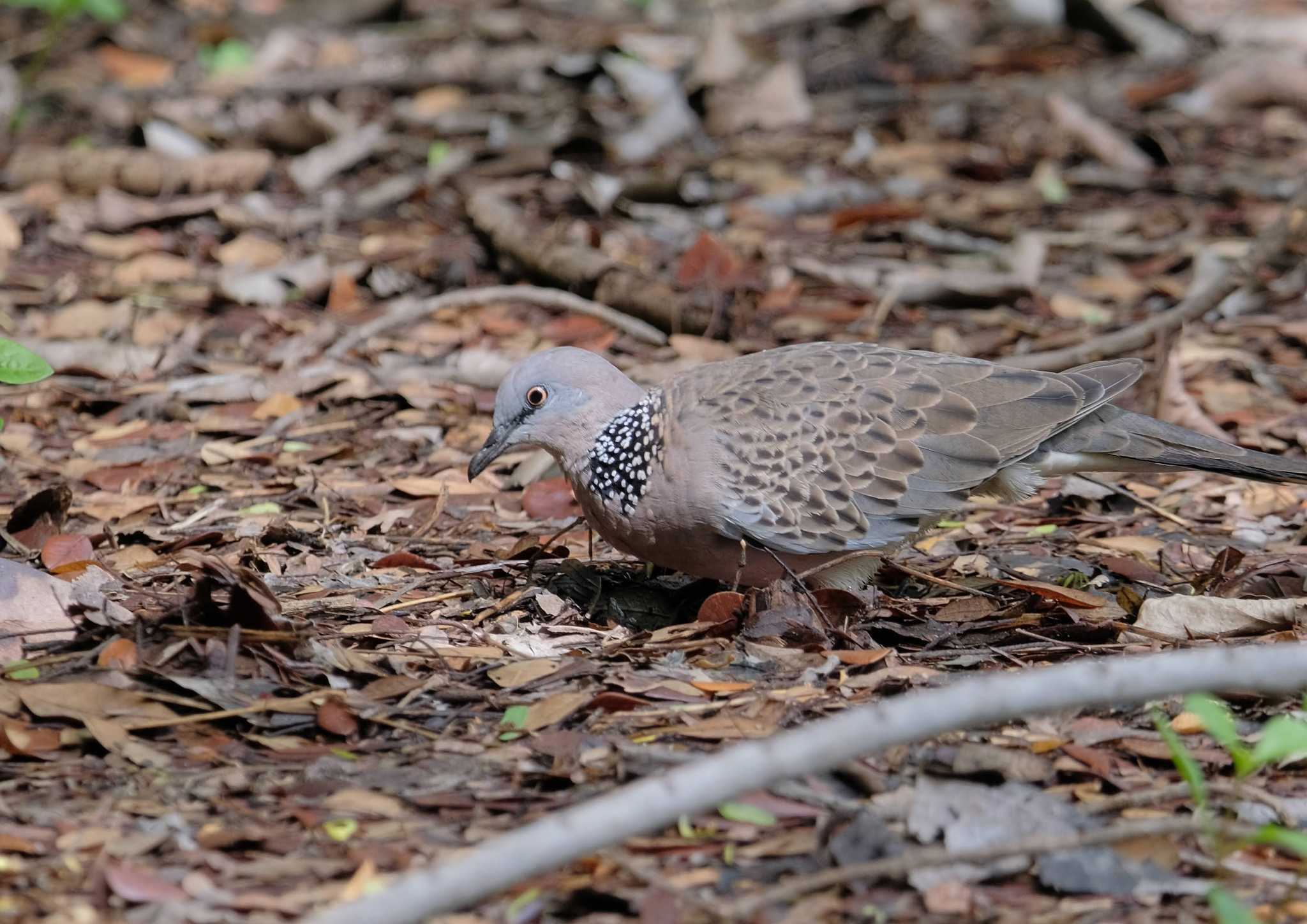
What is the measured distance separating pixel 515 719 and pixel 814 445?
57.8 inches

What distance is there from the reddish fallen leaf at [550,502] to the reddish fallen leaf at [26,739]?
7.65ft

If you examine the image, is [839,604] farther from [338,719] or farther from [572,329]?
[572,329]

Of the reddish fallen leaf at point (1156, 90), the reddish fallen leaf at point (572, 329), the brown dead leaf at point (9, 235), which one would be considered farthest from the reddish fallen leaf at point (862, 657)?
the reddish fallen leaf at point (1156, 90)

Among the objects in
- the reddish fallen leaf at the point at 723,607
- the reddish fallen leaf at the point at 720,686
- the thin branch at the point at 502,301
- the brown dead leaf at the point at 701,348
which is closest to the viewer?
the reddish fallen leaf at the point at 720,686

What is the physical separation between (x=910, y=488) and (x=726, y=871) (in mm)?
1889

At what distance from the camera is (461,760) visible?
3.58 meters

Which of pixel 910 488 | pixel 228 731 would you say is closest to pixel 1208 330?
pixel 910 488

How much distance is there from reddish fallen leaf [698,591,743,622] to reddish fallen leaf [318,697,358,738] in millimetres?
1159

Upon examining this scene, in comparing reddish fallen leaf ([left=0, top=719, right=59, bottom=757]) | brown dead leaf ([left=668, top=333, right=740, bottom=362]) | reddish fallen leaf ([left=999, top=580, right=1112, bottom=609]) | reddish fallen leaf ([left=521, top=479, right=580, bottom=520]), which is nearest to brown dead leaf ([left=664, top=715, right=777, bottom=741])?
reddish fallen leaf ([left=999, top=580, right=1112, bottom=609])

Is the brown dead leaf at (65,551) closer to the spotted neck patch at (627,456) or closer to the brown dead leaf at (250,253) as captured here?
the spotted neck patch at (627,456)

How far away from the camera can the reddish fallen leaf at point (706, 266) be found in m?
7.10

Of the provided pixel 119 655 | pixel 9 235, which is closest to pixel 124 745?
pixel 119 655

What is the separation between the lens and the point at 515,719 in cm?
375

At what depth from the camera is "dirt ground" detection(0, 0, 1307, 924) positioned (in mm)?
3256
